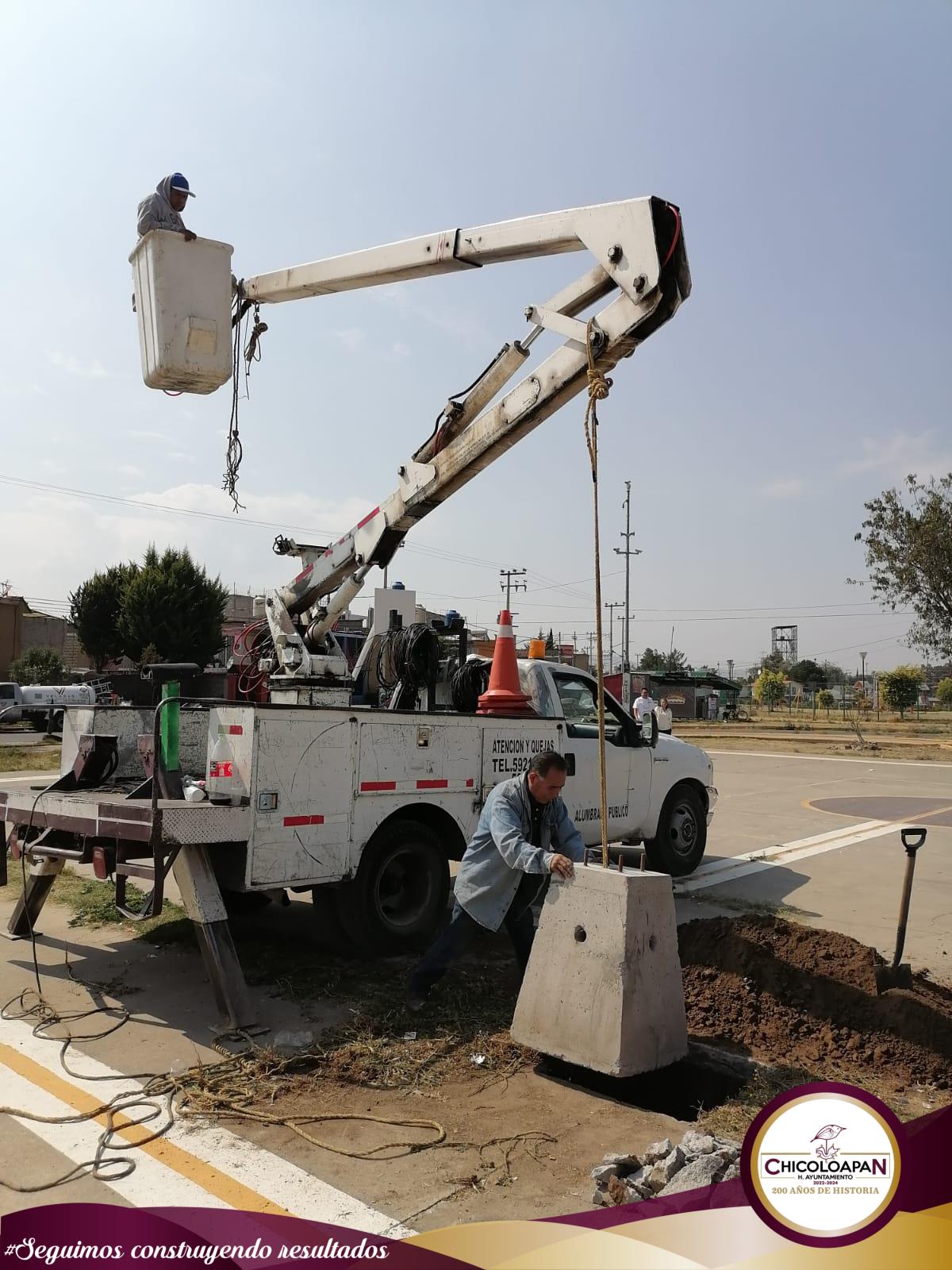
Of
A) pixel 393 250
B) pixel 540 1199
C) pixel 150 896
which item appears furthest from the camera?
pixel 393 250

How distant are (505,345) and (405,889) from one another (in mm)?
4192

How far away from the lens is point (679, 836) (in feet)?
31.7

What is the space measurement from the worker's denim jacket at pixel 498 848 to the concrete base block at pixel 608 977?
534 mm

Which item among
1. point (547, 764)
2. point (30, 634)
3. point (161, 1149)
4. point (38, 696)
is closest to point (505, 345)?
point (547, 764)

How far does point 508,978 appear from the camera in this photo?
20.2ft

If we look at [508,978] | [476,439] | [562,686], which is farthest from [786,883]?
[476,439]

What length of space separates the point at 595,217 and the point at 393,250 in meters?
1.89

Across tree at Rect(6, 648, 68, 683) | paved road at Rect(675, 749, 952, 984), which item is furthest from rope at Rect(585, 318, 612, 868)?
tree at Rect(6, 648, 68, 683)

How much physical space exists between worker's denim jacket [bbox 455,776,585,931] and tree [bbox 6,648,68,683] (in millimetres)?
37805

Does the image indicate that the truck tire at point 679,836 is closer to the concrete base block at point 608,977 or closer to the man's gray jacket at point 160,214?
the concrete base block at point 608,977

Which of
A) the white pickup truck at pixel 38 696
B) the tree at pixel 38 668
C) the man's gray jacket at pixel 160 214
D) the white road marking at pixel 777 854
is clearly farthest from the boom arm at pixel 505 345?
the tree at pixel 38 668

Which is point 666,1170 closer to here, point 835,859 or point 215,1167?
point 215,1167

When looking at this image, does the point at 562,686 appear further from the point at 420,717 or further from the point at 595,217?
the point at 595,217

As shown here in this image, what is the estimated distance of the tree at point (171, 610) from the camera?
4259 cm
